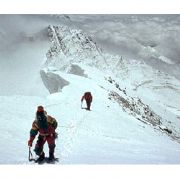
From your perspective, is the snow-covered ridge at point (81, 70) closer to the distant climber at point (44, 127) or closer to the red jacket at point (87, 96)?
the red jacket at point (87, 96)

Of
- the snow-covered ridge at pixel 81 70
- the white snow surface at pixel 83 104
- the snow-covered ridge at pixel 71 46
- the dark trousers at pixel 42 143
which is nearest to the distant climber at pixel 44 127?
the dark trousers at pixel 42 143

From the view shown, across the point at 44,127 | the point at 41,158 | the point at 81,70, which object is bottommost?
the point at 41,158

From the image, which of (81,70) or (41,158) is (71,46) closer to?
(81,70)

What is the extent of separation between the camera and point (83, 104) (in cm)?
1048

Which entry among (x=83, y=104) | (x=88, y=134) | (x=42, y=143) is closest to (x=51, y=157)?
(x=42, y=143)

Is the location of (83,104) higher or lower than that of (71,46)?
lower

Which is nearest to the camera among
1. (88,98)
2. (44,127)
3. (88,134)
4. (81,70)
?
(44,127)

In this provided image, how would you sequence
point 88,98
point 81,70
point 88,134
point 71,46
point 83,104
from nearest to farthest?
1. point 88,134
2. point 88,98
3. point 83,104
4. point 81,70
5. point 71,46

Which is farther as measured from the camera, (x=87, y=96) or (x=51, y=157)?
(x=87, y=96)

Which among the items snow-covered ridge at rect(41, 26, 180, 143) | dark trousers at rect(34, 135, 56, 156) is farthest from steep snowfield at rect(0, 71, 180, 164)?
dark trousers at rect(34, 135, 56, 156)
